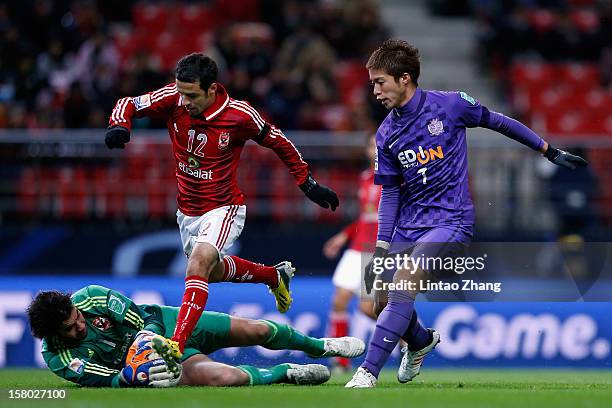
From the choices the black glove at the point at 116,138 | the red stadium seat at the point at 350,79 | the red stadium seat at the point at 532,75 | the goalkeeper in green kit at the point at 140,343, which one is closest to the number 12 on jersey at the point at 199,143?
the black glove at the point at 116,138

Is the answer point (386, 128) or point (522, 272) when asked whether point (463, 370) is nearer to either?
point (522, 272)

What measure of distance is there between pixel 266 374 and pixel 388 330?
110 cm

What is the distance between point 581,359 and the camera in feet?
42.4

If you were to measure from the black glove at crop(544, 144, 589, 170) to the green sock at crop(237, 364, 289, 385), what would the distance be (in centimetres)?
245

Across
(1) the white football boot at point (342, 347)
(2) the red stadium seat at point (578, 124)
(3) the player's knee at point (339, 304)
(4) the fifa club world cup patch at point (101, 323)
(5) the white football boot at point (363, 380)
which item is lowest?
→ (5) the white football boot at point (363, 380)

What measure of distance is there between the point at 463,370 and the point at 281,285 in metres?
3.42

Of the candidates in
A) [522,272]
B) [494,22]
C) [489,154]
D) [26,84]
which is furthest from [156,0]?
[522,272]

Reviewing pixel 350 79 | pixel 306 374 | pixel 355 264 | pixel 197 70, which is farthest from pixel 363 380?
pixel 350 79

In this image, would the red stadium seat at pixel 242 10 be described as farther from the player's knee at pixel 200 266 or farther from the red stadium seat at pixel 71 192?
the player's knee at pixel 200 266

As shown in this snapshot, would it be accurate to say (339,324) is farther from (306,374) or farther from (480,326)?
(306,374)

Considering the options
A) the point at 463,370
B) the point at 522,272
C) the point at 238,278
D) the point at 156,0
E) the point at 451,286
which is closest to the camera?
the point at 238,278

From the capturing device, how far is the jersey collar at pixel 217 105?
30.3 ft

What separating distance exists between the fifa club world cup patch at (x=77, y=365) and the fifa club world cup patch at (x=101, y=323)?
11.2 inches

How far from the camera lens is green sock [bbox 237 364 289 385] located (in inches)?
346
